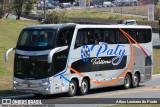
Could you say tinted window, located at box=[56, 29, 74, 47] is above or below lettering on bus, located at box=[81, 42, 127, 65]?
above

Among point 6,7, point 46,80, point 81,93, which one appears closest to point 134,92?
point 81,93

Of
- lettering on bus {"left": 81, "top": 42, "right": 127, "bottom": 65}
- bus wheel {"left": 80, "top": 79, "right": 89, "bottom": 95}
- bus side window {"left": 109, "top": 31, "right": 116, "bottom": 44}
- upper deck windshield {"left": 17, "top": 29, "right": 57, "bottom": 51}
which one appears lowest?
bus wheel {"left": 80, "top": 79, "right": 89, "bottom": 95}

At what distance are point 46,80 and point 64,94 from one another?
8.46 ft

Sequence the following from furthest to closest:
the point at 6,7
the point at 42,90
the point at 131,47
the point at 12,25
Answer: the point at 6,7, the point at 12,25, the point at 131,47, the point at 42,90

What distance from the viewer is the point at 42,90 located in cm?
2309

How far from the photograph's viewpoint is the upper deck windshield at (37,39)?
77.1 ft

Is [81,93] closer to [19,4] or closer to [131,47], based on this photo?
[131,47]

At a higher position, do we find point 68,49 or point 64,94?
point 68,49

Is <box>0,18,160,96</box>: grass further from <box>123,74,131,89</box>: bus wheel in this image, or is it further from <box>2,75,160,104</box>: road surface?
<box>123,74,131,89</box>: bus wheel

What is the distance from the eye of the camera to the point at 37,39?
23.8 meters

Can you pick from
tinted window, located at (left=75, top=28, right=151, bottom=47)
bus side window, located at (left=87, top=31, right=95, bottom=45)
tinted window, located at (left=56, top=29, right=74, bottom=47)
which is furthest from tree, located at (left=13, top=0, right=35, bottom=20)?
tinted window, located at (left=56, top=29, right=74, bottom=47)

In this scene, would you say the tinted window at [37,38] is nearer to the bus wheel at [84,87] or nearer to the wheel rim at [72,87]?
the wheel rim at [72,87]

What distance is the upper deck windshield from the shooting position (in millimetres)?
23500

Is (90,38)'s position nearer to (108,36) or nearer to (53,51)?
(108,36)
